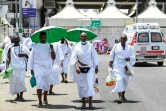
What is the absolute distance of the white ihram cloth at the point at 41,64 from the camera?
10.8m

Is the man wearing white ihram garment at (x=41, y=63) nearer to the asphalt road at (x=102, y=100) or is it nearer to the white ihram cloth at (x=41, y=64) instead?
the white ihram cloth at (x=41, y=64)

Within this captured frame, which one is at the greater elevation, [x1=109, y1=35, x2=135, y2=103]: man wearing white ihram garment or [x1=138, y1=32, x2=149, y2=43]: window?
[x1=138, y1=32, x2=149, y2=43]: window

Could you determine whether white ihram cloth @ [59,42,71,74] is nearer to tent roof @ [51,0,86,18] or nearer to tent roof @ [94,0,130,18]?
tent roof @ [51,0,86,18]

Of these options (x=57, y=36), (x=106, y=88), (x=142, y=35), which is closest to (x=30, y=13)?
(x=142, y=35)

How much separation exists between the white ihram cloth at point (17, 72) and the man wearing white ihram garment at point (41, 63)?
1.36m

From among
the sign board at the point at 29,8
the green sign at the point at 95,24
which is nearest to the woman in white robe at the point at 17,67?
the sign board at the point at 29,8

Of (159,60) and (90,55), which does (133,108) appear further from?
(159,60)

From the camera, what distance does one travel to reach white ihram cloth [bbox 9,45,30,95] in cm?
1209

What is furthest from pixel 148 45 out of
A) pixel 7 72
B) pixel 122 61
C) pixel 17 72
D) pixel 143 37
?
pixel 7 72

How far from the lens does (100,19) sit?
163 ft

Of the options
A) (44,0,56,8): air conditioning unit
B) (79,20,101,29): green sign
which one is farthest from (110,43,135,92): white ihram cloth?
(44,0,56,8): air conditioning unit

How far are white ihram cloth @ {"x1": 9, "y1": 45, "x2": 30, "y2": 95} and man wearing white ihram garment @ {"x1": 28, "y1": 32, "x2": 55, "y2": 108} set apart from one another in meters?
1.36

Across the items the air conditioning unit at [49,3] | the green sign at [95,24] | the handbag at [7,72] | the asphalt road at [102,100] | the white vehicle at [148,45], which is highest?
the air conditioning unit at [49,3]

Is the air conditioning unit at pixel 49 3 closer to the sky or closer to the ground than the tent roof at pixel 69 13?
closer to the sky
